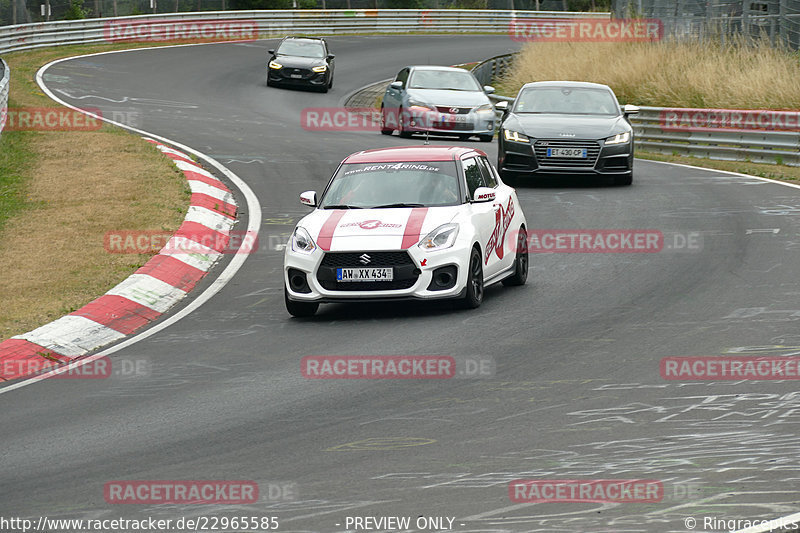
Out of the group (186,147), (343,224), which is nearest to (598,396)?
(343,224)

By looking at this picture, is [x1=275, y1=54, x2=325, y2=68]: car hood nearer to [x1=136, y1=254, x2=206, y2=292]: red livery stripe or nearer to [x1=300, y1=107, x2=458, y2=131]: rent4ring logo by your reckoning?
[x1=300, y1=107, x2=458, y2=131]: rent4ring logo

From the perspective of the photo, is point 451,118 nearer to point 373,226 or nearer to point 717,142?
point 717,142

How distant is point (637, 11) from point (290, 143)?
1756cm

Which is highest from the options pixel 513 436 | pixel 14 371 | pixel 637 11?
pixel 513 436

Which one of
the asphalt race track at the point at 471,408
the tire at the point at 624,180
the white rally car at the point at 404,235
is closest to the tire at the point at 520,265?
the white rally car at the point at 404,235

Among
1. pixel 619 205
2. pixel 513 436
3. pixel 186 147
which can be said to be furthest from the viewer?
pixel 186 147

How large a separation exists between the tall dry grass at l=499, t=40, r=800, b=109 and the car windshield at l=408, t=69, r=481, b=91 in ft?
16.2

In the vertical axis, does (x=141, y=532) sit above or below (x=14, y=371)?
above

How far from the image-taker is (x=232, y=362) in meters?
9.70

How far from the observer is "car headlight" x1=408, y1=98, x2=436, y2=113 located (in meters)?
27.1

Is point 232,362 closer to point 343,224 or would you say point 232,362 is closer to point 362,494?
point 343,224

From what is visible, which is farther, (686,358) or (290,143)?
(290,143)

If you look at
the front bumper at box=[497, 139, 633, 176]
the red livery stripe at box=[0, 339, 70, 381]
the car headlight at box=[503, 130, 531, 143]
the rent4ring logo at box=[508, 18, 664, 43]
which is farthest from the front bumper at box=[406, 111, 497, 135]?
the red livery stripe at box=[0, 339, 70, 381]

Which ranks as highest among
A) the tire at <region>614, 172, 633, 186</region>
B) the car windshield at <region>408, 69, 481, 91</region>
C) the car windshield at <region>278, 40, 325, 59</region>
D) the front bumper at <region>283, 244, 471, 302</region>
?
the front bumper at <region>283, 244, 471, 302</region>
